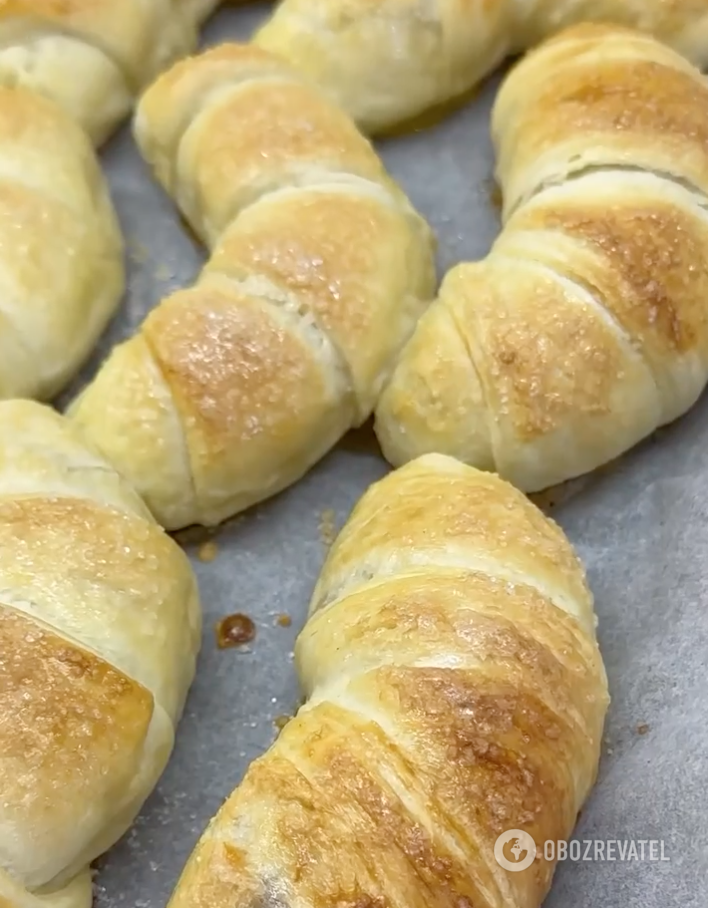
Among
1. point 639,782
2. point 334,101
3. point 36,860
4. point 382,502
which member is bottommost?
point 639,782

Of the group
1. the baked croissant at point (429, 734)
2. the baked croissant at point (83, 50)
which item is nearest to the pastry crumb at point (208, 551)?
the baked croissant at point (429, 734)

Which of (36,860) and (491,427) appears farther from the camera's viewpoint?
(491,427)

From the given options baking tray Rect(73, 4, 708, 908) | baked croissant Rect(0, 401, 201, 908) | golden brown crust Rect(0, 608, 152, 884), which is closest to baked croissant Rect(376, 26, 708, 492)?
baking tray Rect(73, 4, 708, 908)

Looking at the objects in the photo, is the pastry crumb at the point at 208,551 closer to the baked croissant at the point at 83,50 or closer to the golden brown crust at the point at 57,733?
the golden brown crust at the point at 57,733

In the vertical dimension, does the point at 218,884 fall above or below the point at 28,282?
below

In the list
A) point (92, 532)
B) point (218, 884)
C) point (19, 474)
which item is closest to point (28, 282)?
point (19, 474)

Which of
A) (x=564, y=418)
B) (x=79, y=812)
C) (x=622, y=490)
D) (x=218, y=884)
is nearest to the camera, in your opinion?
(x=218, y=884)

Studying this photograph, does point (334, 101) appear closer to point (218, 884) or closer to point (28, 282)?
point (28, 282)

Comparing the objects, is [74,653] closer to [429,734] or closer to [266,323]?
[429,734]
